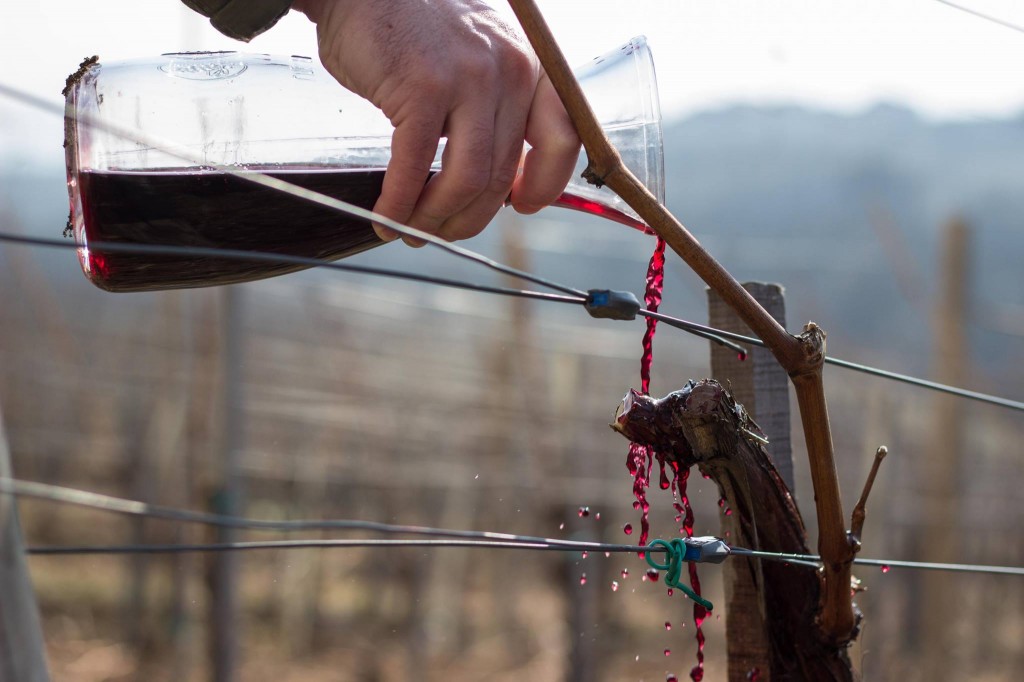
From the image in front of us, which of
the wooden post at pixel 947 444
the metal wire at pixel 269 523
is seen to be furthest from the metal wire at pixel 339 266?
the wooden post at pixel 947 444

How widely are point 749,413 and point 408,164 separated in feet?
2.19

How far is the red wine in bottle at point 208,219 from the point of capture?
3.57ft

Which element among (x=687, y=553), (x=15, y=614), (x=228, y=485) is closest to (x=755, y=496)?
(x=687, y=553)

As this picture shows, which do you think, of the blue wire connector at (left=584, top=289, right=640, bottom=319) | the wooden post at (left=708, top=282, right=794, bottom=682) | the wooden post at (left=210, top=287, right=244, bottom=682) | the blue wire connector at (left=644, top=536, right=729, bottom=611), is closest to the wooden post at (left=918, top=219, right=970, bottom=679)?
the wooden post at (left=210, top=287, right=244, bottom=682)

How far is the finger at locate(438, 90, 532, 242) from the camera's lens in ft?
3.09

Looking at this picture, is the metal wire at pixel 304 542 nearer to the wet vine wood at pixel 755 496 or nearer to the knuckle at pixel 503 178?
the wet vine wood at pixel 755 496

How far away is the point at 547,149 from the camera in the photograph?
958 millimetres

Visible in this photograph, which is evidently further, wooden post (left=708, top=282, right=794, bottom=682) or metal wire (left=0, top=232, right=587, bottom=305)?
wooden post (left=708, top=282, right=794, bottom=682)

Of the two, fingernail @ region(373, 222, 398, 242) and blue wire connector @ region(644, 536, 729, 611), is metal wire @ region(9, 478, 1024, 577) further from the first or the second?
fingernail @ region(373, 222, 398, 242)

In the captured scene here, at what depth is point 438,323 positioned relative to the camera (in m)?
12.1

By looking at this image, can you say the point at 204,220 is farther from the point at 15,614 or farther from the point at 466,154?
the point at 15,614

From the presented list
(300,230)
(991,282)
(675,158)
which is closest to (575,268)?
(991,282)

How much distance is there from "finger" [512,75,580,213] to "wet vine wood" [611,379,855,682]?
24 cm

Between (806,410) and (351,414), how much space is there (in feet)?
24.9
